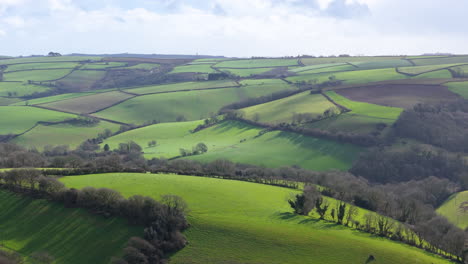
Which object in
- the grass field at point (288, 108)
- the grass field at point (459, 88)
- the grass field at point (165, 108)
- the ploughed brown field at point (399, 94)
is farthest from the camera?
the grass field at point (165, 108)

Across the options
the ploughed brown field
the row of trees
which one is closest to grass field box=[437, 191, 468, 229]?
the row of trees

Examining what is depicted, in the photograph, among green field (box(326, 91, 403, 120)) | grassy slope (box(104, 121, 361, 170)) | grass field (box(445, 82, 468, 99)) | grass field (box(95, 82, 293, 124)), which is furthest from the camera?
grass field (box(95, 82, 293, 124))

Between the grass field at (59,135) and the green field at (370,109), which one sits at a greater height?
the green field at (370,109)

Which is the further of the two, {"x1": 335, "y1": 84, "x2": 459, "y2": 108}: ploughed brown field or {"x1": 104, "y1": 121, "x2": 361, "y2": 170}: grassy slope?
{"x1": 335, "y1": 84, "x2": 459, "y2": 108}: ploughed brown field

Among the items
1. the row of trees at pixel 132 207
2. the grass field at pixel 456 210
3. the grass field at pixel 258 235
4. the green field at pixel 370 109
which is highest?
the green field at pixel 370 109

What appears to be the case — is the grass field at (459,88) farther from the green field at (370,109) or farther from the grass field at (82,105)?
the grass field at (82,105)

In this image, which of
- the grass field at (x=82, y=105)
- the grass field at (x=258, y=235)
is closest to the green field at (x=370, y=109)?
the grass field at (x=258, y=235)

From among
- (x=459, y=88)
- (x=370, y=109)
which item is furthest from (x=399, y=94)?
(x=370, y=109)

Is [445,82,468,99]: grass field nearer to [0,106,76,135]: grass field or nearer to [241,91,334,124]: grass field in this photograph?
[241,91,334,124]: grass field

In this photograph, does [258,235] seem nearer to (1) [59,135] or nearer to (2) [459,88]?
(1) [59,135]
